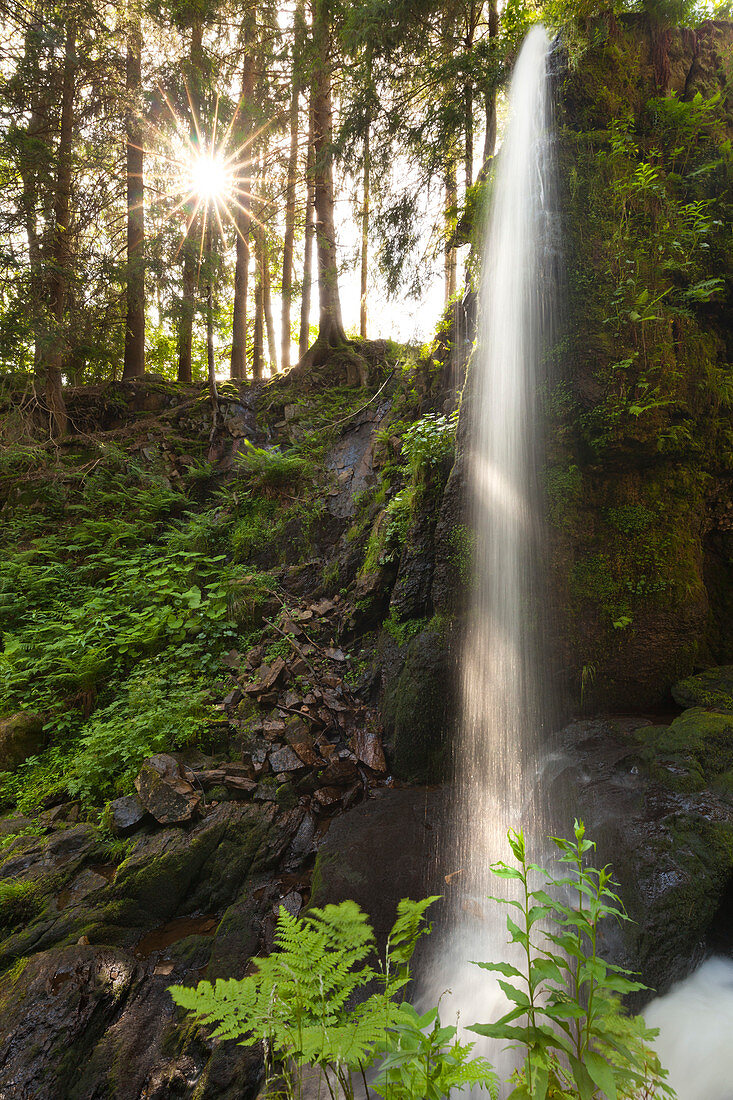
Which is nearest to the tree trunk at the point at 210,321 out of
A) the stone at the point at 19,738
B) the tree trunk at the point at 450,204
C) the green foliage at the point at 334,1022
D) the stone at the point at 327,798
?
the tree trunk at the point at 450,204

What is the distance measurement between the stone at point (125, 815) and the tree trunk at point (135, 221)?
9.86 m

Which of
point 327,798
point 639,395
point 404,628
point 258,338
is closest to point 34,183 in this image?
point 258,338

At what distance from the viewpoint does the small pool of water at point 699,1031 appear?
216 cm

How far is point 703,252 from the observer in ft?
15.8

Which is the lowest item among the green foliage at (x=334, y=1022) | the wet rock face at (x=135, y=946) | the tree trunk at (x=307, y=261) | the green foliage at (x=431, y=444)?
the wet rock face at (x=135, y=946)

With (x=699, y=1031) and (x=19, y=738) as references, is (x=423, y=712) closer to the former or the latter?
(x=699, y=1031)

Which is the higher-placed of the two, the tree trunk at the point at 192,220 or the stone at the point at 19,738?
the tree trunk at the point at 192,220

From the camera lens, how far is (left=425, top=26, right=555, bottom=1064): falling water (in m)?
4.32

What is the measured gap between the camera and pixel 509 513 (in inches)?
193

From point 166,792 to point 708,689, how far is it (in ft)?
16.9

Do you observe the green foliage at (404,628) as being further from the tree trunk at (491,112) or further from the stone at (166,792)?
the tree trunk at (491,112)

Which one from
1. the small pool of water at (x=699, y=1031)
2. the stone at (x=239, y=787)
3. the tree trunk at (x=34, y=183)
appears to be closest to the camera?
the small pool of water at (x=699, y=1031)

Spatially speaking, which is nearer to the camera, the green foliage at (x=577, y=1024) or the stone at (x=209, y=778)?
the green foliage at (x=577, y=1024)

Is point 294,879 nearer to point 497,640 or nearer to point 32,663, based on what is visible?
point 497,640
